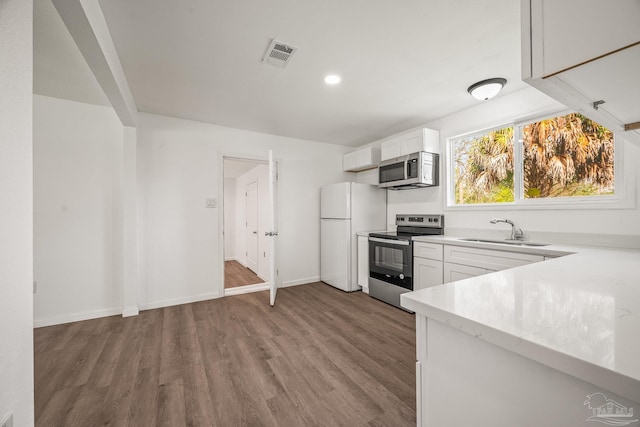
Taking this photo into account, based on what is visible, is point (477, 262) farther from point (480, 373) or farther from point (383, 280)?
point (480, 373)

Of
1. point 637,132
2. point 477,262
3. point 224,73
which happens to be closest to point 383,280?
point 477,262

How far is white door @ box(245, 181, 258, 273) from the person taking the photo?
5.12 meters

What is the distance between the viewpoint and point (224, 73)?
2336 millimetres

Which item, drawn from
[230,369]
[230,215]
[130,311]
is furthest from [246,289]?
[230,215]

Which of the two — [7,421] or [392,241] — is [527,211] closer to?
[392,241]

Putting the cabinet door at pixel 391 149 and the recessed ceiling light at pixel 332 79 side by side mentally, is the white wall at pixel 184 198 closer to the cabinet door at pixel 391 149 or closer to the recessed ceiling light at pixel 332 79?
the cabinet door at pixel 391 149

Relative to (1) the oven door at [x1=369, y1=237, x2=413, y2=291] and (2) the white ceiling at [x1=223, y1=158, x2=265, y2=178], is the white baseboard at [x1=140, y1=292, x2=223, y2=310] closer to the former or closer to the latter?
(1) the oven door at [x1=369, y1=237, x2=413, y2=291]

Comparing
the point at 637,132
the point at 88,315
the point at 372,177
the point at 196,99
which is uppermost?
the point at 196,99

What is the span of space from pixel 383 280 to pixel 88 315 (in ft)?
11.3

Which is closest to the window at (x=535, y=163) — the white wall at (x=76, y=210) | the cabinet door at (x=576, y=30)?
the cabinet door at (x=576, y=30)

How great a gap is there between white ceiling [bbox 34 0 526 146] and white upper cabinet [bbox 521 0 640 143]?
1259 mm

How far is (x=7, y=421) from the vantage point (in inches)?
27.0

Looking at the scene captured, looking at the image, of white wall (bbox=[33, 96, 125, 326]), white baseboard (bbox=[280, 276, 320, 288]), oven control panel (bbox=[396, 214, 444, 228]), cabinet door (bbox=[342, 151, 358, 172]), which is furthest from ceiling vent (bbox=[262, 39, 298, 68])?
white baseboard (bbox=[280, 276, 320, 288])

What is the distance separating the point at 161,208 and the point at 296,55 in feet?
8.14
